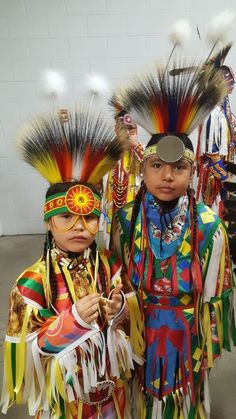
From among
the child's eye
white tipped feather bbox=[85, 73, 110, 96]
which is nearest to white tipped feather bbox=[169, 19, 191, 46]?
white tipped feather bbox=[85, 73, 110, 96]

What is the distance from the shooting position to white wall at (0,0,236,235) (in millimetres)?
3172

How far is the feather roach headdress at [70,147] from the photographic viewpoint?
39.5 inches

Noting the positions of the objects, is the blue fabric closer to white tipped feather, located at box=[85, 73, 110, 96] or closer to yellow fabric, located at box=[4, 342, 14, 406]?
yellow fabric, located at box=[4, 342, 14, 406]

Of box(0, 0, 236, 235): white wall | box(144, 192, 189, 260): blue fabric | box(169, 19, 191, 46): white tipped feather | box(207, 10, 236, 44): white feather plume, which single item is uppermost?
box(0, 0, 236, 235): white wall

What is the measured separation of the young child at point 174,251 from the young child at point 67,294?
132mm

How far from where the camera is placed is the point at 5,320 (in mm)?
2449

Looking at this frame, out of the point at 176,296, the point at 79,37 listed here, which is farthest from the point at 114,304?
the point at 79,37

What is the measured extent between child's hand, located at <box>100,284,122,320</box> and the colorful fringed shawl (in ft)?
0.07

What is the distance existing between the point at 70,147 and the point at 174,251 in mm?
452

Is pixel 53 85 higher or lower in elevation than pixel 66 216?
higher

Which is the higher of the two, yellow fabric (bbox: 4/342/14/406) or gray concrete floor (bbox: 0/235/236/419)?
yellow fabric (bbox: 4/342/14/406)

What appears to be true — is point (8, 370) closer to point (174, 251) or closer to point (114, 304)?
point (114, 304)

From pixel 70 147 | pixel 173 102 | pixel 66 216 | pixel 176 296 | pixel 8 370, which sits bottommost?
pixel 8 370

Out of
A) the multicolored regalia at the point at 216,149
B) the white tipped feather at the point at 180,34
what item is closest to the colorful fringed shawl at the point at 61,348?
the white tipped feather at the point at 180,34
